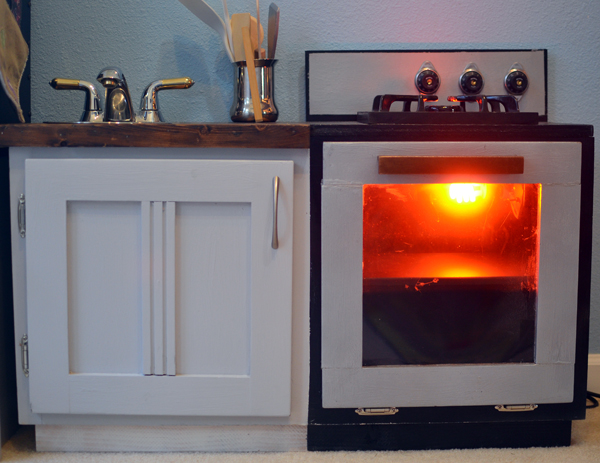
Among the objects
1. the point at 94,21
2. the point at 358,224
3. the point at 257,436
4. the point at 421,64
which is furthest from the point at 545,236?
the point at 94,21

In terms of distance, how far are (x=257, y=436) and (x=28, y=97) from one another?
1.10m

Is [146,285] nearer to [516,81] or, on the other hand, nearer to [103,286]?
[103,286]

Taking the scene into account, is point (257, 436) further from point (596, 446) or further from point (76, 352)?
point (596, 446)

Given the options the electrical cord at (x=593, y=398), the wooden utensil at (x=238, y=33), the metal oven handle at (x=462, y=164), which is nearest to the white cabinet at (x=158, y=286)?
the metal oven handle at (x=462, y=164)

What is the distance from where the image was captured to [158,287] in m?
1.12

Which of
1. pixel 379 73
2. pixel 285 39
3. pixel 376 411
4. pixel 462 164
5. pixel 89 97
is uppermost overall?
pixel 285 39

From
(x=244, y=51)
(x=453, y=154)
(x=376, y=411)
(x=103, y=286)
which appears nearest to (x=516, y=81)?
(x=453, y=154)

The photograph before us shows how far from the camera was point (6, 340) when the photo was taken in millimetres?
1224

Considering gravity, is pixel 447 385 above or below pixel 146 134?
below

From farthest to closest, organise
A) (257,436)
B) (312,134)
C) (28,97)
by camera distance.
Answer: (28,97) < (257,436) < (312,134)

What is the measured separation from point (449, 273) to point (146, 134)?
73 centimetres

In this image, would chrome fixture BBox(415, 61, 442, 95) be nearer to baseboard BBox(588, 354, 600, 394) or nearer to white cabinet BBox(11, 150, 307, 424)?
white cabinet BBox(11, 150, 307, 424)

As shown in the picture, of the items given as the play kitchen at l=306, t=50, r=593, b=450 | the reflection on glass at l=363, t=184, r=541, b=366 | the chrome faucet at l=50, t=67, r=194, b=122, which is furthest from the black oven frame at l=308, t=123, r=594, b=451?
the chrome faucet at l=50, t=67, r=194, b=122

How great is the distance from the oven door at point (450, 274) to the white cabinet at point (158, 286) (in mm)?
128
